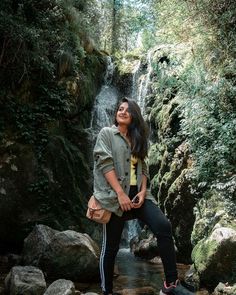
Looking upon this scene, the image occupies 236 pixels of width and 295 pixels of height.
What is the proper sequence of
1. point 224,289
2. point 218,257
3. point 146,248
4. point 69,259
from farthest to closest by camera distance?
1. point 146,248
2. point 69,259
3. point 218,257
4. point 224,289

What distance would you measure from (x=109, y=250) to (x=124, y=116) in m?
1.14

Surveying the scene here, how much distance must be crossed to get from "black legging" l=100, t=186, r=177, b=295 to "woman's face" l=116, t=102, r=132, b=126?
→ 1.91 ft

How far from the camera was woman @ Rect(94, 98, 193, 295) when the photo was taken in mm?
3023

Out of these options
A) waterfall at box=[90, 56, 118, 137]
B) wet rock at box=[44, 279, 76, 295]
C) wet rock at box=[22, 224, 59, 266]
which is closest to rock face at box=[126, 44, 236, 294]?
waterfall at box=[90, 56, 118, 137]

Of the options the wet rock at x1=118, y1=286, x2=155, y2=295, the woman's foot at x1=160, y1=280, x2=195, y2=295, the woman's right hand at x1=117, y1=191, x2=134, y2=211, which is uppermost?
the woman's right hand at x1=117, y1=191, x2=134, y2=211

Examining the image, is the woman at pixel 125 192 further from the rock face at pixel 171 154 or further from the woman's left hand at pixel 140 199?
the rock face at pixel 171 154

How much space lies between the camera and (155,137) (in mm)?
10594

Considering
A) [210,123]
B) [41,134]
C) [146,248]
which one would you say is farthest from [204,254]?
[41,134]

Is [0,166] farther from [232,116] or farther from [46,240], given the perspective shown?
[232,116]

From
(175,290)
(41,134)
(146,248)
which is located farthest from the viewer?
(41,134)

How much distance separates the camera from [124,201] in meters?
3.09

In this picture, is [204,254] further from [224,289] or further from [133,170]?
[133,170]

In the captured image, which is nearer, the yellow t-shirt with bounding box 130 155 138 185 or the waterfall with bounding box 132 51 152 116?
the yellow t-shirt with bounding box 130 155 138 185

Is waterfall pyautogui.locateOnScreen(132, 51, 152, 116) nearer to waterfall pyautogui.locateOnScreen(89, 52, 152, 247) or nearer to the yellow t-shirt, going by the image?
waterfall pyautogui.locateOnScreen(89, 52, 152, 247)
